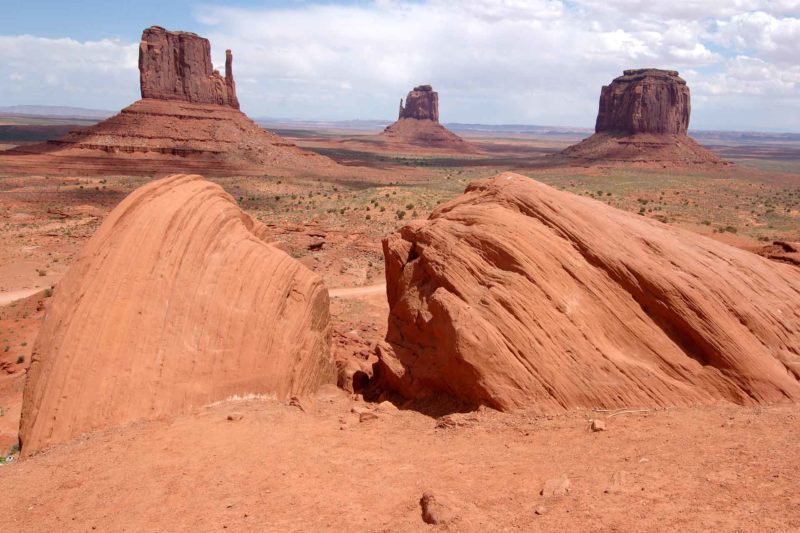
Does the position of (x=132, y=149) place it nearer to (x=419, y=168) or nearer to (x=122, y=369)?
(x=419, y=168)

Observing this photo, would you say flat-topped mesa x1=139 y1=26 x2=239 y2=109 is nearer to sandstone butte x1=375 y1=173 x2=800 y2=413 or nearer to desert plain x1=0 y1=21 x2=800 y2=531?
desert plain x1=0 y1=21 x2=800 y2=531

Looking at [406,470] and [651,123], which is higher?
[651,123]

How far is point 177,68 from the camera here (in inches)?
2958

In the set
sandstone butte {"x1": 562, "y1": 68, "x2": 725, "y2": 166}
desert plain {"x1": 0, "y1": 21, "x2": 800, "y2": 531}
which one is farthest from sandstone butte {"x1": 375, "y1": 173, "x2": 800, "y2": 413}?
sandstone butte {"x1": 562, "y1": 68, "x2": 725, "y2": 166}

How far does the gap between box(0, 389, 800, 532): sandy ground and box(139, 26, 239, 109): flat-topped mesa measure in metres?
75.8

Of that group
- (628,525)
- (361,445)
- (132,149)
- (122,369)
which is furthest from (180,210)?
(132,149)

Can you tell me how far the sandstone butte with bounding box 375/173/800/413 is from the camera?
8633mm

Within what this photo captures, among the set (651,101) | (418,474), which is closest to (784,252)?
(418,474)

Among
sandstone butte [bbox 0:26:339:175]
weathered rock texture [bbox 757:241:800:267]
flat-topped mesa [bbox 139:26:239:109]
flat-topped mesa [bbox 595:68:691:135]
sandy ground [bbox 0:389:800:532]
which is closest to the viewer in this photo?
sandy ground [bbox 0:389:800:532]

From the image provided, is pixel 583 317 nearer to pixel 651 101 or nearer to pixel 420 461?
pixel 420 461

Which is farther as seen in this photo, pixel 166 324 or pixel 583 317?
pixel 583 317

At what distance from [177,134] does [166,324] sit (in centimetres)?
6900

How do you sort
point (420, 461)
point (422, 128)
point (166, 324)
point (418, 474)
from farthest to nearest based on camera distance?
point (422, 128), point (166, 324), point (420, 461), point (418, 474)

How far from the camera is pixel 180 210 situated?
9.96 metres
